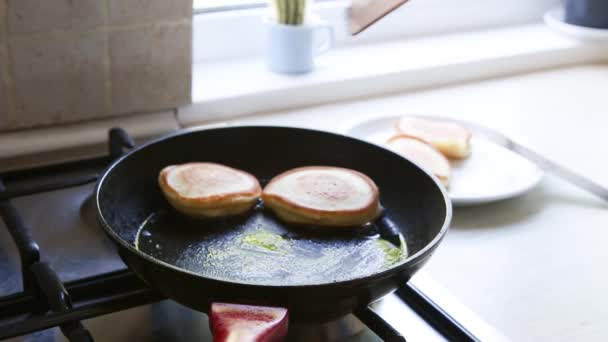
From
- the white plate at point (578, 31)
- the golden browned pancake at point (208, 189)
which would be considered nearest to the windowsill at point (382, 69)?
the white plate at point (578, 31)

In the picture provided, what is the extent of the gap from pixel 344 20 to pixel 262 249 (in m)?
0.63

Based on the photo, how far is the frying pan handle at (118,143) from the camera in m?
0.81

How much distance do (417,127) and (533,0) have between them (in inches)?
22.9

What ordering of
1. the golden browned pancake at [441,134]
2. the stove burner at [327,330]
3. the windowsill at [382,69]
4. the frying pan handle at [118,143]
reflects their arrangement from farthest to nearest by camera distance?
the windowsill at [382,69] → the golden browned pancake at [441,134] → the frying pan handle at [118,143] → the stove burner at [327,330]

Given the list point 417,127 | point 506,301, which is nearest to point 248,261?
point 506,301

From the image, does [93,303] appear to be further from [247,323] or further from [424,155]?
[424,155]

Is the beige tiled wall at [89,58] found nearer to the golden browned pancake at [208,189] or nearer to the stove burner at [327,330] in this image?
the golden browned pancake at [208,189]

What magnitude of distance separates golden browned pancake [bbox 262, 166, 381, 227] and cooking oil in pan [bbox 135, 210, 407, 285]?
0.04 feet

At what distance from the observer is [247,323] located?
0.51 m

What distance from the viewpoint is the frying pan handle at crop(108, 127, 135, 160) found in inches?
32.0

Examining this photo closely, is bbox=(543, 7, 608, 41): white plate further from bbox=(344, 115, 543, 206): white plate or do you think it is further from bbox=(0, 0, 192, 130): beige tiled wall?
bbox=(0, 0, 192, 130): beige tiled wall

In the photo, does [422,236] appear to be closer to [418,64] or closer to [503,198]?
[503,198]

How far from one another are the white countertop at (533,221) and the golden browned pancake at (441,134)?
7 cm

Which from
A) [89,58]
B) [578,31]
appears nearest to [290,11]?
[89,58]
